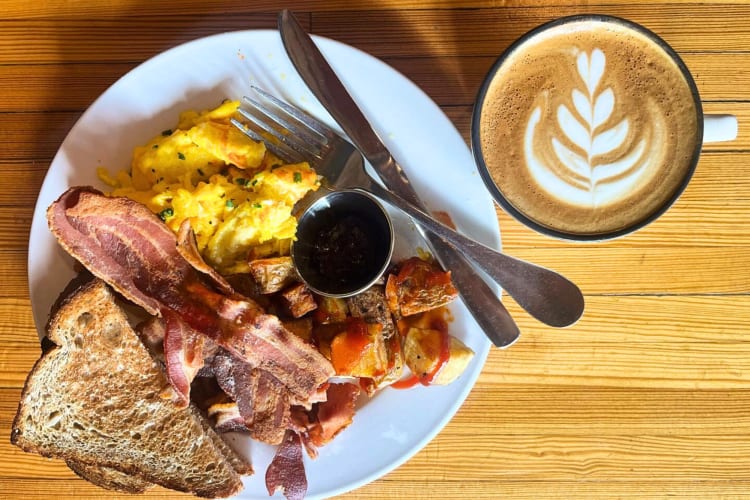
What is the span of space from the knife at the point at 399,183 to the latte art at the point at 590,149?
10.4 inches

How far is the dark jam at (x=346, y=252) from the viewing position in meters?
1.84

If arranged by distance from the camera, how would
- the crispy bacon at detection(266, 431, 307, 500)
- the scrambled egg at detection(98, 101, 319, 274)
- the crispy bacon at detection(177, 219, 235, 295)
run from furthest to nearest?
1. the crispy bacon at detection(266, 431, 307, 500)
2. the scrambled egg at detection(98, 101, 319, 274)
3. the crispy bacon at detection(177, 219, 235, 295)

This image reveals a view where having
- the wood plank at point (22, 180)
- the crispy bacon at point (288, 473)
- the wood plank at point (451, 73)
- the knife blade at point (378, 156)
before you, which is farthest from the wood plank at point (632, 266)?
the crispy bacon at point (288, 473)

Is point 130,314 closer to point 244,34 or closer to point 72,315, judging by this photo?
point 72,315

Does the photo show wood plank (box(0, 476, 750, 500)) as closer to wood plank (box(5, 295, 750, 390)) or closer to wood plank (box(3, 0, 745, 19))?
wood plank (box(5, 295, 750, 390))

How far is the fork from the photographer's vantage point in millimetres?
1774

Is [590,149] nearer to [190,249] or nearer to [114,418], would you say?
[190,249]

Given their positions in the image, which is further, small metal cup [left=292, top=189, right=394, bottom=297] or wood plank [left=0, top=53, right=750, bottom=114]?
wood plank [left=0, top=53, right=750, bottom=114]

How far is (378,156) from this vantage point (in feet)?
5.93

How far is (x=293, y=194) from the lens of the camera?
5.74ft

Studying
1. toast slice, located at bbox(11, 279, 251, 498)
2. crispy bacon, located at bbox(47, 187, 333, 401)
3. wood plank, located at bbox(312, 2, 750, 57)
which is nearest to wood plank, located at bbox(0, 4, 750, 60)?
wood plank, located at bbox(312, 2, 750, 57)

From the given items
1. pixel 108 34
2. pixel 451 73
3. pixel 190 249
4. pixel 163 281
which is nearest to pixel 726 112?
pixel 451 73

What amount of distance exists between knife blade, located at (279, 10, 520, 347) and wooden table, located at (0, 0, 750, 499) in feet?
0.62

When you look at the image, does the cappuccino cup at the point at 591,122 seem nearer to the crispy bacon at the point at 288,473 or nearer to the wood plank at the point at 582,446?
the wood plank at the point at 582,446
